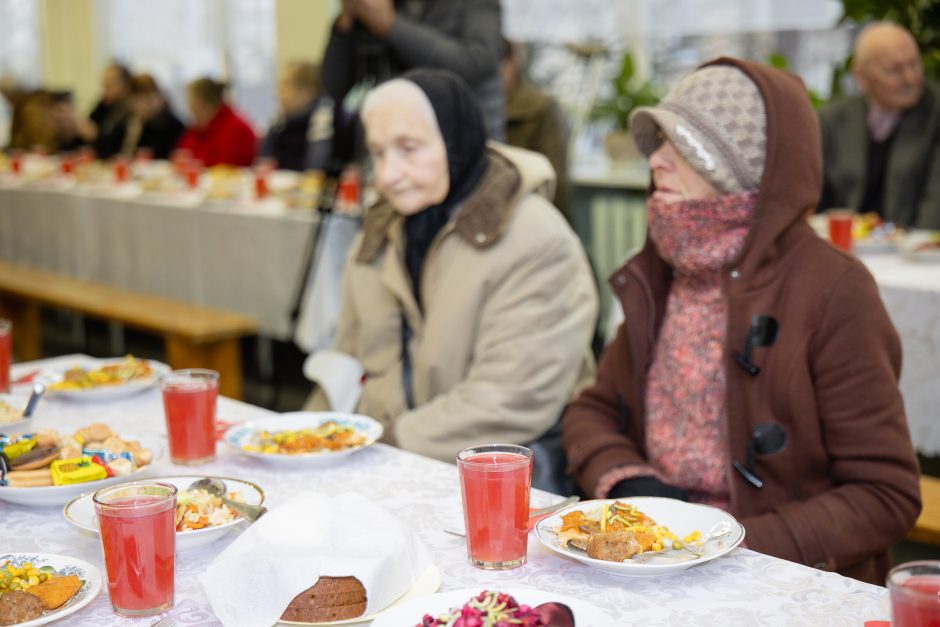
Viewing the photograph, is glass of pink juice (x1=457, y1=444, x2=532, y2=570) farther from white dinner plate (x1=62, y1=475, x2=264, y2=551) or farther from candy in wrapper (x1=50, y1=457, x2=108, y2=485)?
candy in wrapper (x1=50, y1=457, x2=108, y2=485)

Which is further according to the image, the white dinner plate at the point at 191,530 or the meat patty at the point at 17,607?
the white dinner plate at the point at 191,530

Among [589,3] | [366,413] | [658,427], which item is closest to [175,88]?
[589,3]

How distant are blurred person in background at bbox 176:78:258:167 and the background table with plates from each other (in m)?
6.02

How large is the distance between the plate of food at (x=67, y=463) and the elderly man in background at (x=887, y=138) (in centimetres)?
348

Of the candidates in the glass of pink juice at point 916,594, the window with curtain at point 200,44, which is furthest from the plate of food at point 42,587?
the window with curtain at point 200,44

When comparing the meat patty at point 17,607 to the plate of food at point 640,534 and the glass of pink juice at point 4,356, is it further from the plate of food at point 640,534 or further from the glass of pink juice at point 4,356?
the glass of pink juice at point 4,356

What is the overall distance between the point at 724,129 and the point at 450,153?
2.53 ft

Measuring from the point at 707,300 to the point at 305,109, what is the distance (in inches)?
206

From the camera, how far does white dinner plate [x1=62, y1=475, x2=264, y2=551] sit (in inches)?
49.0

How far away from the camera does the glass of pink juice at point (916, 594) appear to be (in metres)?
0.85

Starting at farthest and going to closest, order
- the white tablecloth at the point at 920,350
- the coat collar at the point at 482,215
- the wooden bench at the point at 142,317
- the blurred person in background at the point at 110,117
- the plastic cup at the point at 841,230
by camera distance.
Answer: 1. the blurred person in background at the point at 110,117
2. the wooden bench at the point at 142,317
3. the plastic cup at the point at 841,230
4. the white tablecloth at the point at 920,350
5. the coat collar at the point at 482,215

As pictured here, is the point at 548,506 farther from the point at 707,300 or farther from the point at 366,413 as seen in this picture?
the point at 366,413

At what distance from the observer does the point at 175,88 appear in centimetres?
1065

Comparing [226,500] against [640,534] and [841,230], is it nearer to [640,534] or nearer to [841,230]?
[640,534]
